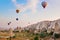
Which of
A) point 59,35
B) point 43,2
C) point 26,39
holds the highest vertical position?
point 43,2

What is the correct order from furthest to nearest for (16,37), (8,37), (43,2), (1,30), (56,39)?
(1,30) → (16,37) → (8,37) → (43,2) → (56,39)

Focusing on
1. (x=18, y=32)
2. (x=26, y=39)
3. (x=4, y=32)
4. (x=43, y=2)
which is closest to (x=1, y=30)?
(x=4, y=32)

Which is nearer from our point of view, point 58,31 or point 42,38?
point 58,31

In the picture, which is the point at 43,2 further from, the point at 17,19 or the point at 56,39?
the point at 56,39

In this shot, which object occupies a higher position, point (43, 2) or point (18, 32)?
point (43, 2)

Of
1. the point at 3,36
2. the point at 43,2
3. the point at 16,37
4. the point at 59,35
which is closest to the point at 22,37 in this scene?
the point at 16,37

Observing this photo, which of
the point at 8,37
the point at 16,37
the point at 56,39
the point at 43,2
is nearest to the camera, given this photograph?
the point at 56,39

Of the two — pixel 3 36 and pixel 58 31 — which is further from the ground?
pixel 58 31

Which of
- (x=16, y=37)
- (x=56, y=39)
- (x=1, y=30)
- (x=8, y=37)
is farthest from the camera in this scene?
(x=1, y=30)

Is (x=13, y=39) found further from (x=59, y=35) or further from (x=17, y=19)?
(x=59, y=35)
